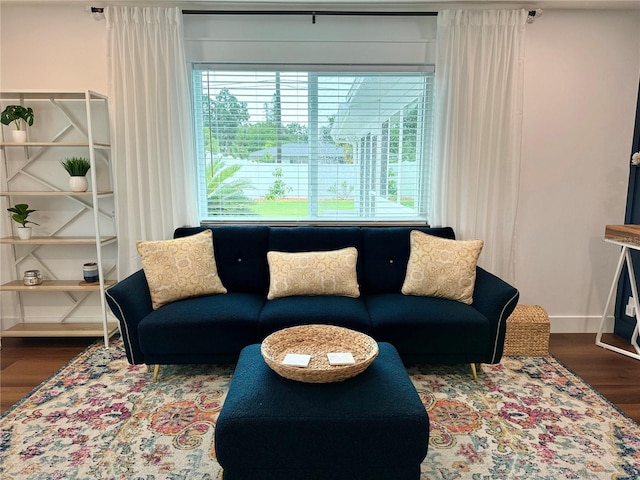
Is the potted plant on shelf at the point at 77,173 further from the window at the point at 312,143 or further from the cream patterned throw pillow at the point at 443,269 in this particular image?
the cream patterned throw pillow at the point at 443,269

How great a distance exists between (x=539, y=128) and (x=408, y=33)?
1272mm

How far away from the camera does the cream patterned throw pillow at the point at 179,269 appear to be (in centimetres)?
271

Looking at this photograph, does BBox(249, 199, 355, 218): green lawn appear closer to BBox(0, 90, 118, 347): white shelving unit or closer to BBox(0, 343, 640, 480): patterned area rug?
BBox(0, 90, 118, 347): white shelving unit

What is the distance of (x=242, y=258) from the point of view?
3.05 m

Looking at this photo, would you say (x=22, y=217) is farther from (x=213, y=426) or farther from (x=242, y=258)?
(x=213, y=426)

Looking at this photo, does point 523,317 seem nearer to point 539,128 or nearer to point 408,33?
point 539,128

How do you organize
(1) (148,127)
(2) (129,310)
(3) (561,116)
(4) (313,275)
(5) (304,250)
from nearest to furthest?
(2) (129,310) < (4) (313,275) < (5) (304,250) < (1) (148,127) < (3) (561,116)

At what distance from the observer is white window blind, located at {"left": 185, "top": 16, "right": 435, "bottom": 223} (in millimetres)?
3203

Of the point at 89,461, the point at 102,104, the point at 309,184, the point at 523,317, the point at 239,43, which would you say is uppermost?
the point at 239,43

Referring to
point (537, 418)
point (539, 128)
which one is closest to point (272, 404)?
point (537, 418)

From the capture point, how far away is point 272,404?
164 cm

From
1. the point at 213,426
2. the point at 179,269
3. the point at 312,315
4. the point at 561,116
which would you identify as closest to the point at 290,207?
the point at 179,269

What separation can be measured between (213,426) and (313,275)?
110 cm

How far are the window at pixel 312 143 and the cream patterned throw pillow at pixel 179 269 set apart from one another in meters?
0.62
